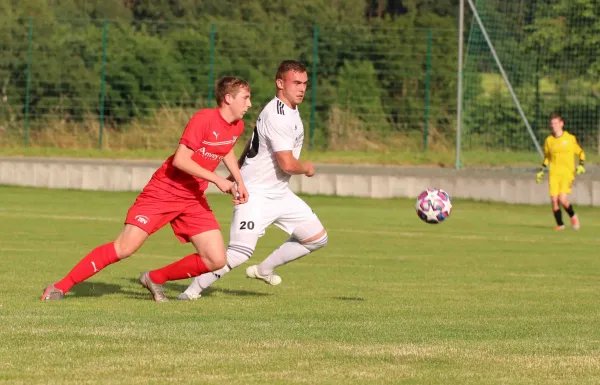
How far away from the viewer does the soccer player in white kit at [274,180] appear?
1104 cm

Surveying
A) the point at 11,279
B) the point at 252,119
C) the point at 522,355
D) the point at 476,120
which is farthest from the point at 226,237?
the point at 252,119

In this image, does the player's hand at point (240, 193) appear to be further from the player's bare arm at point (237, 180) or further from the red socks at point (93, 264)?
the red socks at point (93, 264)

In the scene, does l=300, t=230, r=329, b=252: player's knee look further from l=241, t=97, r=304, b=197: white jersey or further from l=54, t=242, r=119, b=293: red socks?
l=54, t=242, r=119, b=293: red socks

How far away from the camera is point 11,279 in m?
12.1

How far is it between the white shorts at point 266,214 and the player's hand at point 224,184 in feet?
2.56

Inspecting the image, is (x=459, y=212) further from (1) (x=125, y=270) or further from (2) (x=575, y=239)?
(1) (x=125, y=270)

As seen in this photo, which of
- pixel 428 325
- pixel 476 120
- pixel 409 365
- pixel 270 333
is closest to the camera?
pixel 409 365

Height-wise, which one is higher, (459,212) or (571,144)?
(571,144)

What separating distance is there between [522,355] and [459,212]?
1721cm

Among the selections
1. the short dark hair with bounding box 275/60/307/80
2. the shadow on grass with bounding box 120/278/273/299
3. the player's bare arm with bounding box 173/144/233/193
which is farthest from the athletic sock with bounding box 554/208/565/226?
the player's bare arm with bounding box 173/144/233/193

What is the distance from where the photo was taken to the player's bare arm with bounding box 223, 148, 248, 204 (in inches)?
411

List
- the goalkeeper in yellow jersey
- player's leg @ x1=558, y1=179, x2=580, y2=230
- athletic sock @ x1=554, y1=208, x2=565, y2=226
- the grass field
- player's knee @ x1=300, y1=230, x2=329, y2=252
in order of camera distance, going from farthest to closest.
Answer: the goalkeeper in yellow jersey < athletic sock @ x1=554, y1=208, x2=565, y2=226 < player's leg @ x1=558, y1=179, x2=580, y2=230 < player's knee @ x1=300, y1=230, x2=329, y2=252 < the grass field

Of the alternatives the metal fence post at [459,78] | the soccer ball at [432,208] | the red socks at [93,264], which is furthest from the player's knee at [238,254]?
the metal fence post at [459,78]

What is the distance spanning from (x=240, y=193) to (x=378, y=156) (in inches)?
929
